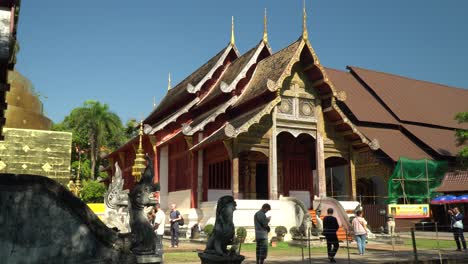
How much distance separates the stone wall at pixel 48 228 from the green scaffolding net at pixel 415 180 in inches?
757

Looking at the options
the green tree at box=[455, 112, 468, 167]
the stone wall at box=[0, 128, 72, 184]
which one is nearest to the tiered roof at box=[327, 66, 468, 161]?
the green tree at box=[455, 112, 468, 167]

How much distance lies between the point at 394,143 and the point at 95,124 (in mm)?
29663

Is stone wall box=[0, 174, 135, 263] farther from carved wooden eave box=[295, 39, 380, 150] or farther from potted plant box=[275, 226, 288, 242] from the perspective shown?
carved wooden eave box=[295, 39, 380, 150]

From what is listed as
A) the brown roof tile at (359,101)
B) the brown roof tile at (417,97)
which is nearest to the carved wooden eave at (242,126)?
the brown roof tile at (359,101)

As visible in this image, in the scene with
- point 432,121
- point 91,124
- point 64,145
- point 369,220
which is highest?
point 91,124

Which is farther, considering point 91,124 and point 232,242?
point 91,124

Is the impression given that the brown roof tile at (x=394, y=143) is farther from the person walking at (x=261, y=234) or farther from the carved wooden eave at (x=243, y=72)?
the person walking at (x=261, y=234)

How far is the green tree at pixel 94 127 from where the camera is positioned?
145ft

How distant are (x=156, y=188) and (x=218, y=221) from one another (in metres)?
1.23

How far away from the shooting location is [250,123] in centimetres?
1563

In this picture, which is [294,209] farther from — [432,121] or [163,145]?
[432,121]

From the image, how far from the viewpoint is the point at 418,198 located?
23.0m

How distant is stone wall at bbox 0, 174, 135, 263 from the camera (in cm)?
527

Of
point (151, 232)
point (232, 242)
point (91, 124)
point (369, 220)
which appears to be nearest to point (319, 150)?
point (369, 220)
